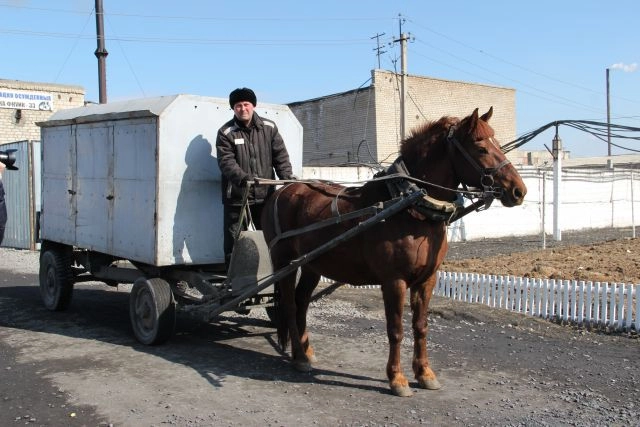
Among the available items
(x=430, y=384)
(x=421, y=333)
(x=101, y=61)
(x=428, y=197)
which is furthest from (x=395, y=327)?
(x=101, y=61)

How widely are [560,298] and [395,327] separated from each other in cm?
413

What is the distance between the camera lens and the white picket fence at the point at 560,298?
24.8ft

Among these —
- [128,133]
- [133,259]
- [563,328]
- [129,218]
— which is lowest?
[563,328]

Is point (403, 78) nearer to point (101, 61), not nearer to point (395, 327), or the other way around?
point (101, 61)

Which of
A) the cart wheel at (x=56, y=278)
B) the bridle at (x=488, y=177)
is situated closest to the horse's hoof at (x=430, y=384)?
the bridle at (x=488, y=177)

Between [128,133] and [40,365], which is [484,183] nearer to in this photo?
[128,133]

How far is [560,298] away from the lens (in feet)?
26.6

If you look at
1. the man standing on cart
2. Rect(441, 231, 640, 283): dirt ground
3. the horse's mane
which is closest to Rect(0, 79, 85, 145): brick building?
Rect(441, 231, 640, 283): dirt ground

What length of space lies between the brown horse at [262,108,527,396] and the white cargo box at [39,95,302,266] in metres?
1.44

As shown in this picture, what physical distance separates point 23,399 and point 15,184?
1540 centimetres

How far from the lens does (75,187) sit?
25.6 ft

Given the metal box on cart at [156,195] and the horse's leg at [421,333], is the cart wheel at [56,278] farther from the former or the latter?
the horse's leg at [421,333]

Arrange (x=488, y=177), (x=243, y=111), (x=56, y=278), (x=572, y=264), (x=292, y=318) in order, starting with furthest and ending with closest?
1. (x=572, y=264)
2. (x=56, y=278)
3. (x=243, y=111)
4. (x=292, y=318)
5. (x=488, y=177)

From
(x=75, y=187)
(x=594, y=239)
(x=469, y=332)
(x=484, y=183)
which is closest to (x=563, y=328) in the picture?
(x=469, y=332)
